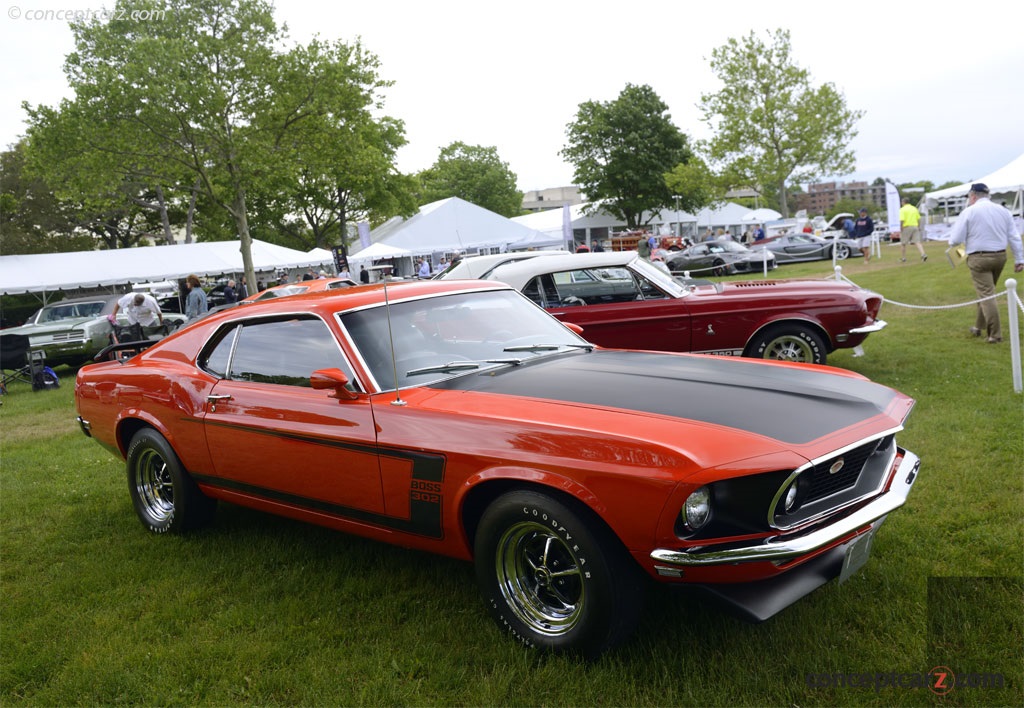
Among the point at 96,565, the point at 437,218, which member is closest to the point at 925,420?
the point at 96,565

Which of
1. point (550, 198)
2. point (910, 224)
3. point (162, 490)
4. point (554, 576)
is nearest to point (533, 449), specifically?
point (554, 576)

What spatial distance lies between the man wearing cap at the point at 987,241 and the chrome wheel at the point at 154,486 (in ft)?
28.8

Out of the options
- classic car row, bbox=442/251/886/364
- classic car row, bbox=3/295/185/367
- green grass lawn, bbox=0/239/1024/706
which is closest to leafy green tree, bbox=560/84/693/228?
classic car row, bbox=3/295/185/367

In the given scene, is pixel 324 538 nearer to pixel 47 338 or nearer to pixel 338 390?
pixel 338 390

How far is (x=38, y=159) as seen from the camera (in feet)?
64.6

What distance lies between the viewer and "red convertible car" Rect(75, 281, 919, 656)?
2.53 meters

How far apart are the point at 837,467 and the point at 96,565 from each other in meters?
4.02

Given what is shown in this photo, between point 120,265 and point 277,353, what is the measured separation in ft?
79.2

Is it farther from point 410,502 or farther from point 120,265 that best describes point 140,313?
point 120,265

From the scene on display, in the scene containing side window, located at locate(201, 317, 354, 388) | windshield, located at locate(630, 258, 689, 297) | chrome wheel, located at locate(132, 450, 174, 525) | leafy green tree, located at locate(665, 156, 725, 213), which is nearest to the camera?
side window, located at locate(201, 317, 354, 388)

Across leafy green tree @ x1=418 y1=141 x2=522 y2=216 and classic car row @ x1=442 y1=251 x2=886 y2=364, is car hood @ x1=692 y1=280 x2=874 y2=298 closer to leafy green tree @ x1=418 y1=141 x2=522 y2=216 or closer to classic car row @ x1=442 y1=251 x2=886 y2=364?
classic car row @ x1=442 y1=251 x2=886 y2=364

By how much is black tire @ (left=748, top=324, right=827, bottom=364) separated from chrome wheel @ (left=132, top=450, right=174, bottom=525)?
540 centimetres

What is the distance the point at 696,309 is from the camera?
24.6 ft

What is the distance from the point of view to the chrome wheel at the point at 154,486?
4707 mm
